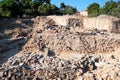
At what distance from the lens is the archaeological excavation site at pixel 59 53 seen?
14492mm

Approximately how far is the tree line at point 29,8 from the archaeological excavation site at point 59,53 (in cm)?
487

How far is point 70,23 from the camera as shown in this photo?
77.5 feet

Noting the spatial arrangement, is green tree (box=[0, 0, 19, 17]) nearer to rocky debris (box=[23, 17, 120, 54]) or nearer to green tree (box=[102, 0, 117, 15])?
rocky debris (box=[23, 17, 120, 54])

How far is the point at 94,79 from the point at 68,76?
49.8 inches

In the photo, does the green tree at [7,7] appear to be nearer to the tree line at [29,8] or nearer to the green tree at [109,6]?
the tree line at [29,8]

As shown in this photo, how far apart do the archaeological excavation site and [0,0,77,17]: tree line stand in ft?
16.0

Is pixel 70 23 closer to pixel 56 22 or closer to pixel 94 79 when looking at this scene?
pixel 56 22

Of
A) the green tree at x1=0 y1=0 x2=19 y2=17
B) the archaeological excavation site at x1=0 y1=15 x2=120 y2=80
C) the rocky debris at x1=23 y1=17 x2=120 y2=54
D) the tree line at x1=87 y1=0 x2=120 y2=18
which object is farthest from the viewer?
the tree line at x1=87 y1=0 x2=120 y2=18

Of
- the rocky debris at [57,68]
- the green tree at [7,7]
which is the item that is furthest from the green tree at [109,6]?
the rocky debris at [57,68]

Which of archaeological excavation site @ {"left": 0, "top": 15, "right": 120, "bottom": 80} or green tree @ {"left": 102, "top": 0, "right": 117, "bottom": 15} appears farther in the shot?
green tree @ {"left": 102, "top": 0, "right": 117, "bottom": 15}

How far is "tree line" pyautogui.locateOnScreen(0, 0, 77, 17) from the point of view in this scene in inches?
1081

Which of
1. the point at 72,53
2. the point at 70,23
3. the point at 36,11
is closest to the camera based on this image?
the point at 72,53

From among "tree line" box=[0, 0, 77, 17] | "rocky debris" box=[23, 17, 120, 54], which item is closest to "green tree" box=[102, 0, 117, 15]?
"tree line" box=[0, 0, 77, 17]

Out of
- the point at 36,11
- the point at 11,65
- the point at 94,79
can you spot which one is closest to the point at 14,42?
the point at 11,65
